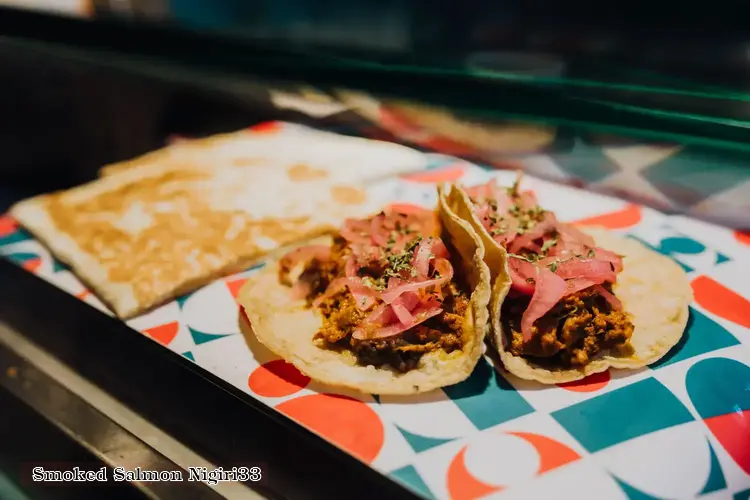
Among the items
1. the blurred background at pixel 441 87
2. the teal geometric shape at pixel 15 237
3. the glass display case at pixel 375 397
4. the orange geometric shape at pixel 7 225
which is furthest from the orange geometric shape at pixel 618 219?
the orange geometric shape at pixel 7 225

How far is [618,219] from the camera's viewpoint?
338 centimetres

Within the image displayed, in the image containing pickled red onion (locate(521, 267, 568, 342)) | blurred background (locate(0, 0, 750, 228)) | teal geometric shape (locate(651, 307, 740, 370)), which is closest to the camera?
blurred background (locate(0, 0, 750, 228))

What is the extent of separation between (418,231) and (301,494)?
1303 mm

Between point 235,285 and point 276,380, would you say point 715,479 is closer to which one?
point 276,380

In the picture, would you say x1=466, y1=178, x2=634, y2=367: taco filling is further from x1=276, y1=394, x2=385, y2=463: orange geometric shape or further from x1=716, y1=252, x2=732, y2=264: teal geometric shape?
x1=716, y1=252, x2=732, y2=264: teal geometric shape

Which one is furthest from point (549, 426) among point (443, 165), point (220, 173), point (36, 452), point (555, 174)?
point (220, 173)

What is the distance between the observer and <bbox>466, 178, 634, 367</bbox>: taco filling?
A: 221 centimetres

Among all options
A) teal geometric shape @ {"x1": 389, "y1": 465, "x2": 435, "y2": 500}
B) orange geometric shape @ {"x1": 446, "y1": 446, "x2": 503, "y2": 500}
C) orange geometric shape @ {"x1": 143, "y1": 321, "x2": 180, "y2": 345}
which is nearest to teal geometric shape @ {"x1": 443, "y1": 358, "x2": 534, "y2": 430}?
orange geometric shape @ {"x1": 446, "y1": 446, "x2": 503, "y2": 500}

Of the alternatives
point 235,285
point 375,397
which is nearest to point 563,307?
point 375,397

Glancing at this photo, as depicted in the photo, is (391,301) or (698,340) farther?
(698,340)

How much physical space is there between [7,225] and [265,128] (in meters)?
2.04

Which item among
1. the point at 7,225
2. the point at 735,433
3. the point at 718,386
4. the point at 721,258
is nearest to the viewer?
the point at 735,433

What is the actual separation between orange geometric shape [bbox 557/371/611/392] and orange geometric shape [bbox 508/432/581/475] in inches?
11.4

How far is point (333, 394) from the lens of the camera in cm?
222
